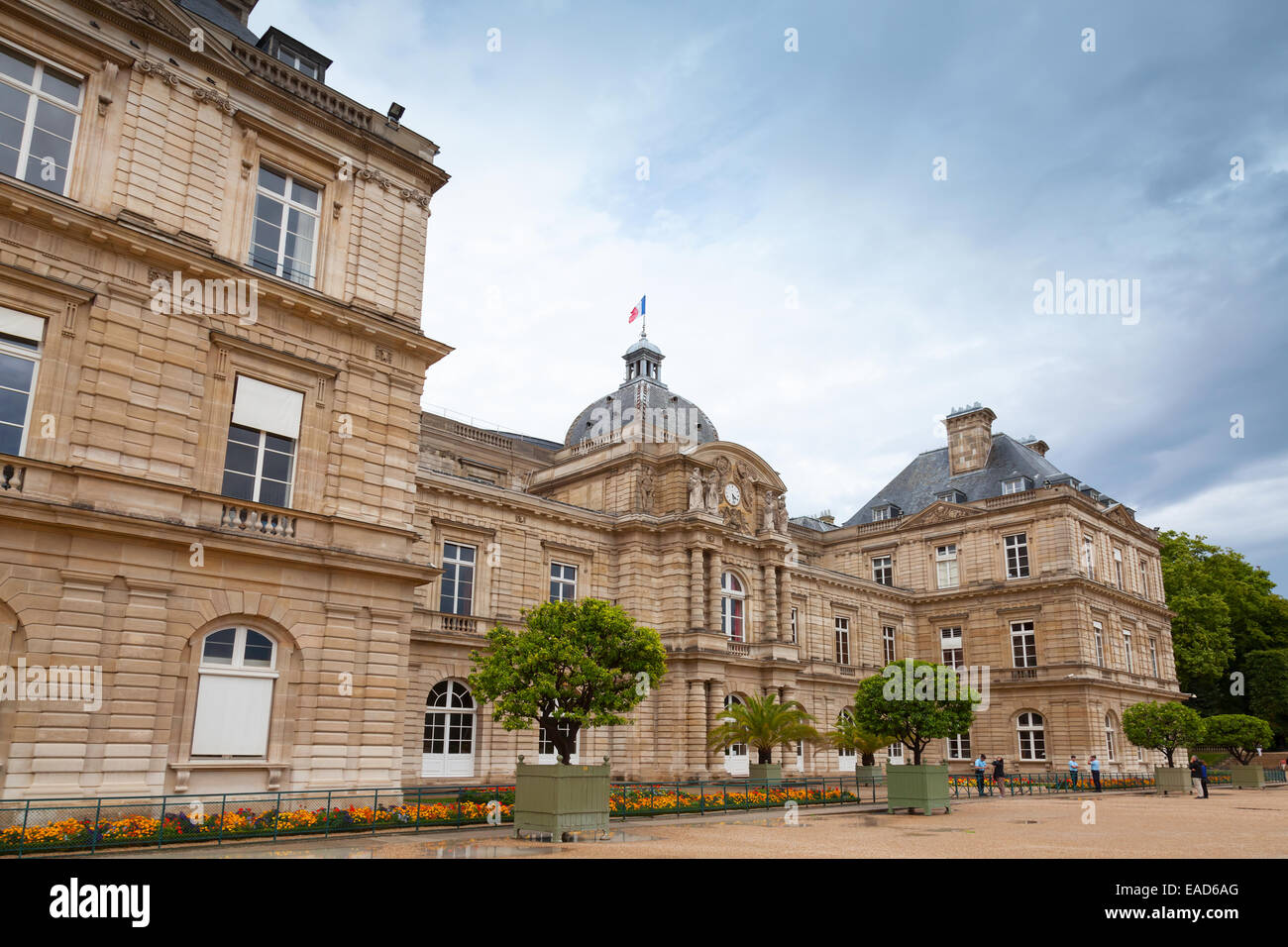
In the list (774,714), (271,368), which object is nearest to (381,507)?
(271,368)

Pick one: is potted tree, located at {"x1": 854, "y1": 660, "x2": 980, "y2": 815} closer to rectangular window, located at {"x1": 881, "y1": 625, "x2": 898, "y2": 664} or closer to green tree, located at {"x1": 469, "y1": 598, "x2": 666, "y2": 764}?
green tree, located at {"x1": 469, "y1": 598, "x2": 666, "y2": 764}

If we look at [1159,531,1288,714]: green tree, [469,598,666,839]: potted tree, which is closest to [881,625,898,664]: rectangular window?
[1159,531,1288,714]: green tree

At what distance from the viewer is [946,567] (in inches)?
2061

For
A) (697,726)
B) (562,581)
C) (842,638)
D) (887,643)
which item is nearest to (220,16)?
(562,581)

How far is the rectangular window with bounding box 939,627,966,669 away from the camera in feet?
167

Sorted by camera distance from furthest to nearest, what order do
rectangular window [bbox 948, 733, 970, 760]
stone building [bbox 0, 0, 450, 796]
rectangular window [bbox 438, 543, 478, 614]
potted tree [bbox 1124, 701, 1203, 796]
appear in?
rectangular window [bbox 948, 733, 970, 760] < potted tree [bbox 1124, 701, 1203, 796] < rectangular window [bbox 438, 543, 478, 614] < stone building [bbox 0, 0, 450, 796]

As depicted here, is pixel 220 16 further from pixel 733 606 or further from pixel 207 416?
pixel 733 606

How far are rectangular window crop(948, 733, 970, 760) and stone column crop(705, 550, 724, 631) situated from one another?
20.2m

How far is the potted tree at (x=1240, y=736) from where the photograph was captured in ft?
125

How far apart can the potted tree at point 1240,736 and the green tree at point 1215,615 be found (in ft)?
67.0

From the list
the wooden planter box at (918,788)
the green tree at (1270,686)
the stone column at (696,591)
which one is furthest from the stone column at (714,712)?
the green tree at (1270,686)

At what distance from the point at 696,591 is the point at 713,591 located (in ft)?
3.89

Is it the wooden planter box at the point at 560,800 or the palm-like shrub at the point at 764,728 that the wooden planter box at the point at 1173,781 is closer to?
the palm-like shrub at the point at 764,728
